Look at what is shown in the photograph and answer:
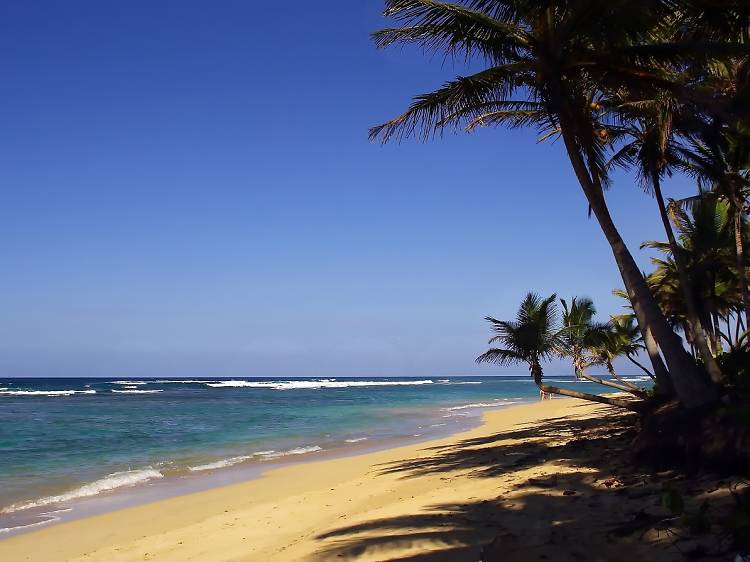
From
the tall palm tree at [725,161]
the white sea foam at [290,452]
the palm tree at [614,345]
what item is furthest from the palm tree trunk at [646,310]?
the white sea foam at [290,452]

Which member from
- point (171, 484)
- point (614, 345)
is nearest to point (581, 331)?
point (614, 345)

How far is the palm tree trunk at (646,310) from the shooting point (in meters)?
7.27

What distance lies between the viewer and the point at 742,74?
9.74 metres

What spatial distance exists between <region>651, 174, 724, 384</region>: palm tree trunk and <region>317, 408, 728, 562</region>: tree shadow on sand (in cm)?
182

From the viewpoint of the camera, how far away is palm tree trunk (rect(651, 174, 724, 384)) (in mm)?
8047

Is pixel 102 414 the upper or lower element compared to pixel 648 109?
lower

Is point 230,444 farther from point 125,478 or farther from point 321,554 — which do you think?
point 321,554

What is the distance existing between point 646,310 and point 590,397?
9.13 ft

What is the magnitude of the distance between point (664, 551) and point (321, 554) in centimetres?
303

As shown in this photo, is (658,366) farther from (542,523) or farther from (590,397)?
(542,523)

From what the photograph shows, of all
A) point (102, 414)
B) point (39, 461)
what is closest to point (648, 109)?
point (39, 461)

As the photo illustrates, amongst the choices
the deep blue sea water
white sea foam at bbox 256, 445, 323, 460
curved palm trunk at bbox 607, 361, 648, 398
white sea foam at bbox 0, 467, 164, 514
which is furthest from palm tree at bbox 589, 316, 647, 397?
white sea foam at bbox 0, 467, 164, 514

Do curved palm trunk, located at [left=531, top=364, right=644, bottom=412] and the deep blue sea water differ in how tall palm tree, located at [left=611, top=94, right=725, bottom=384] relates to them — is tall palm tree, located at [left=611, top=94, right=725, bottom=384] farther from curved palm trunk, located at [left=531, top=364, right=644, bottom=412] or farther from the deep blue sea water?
the deep blue sea water

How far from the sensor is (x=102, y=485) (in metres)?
11.7
